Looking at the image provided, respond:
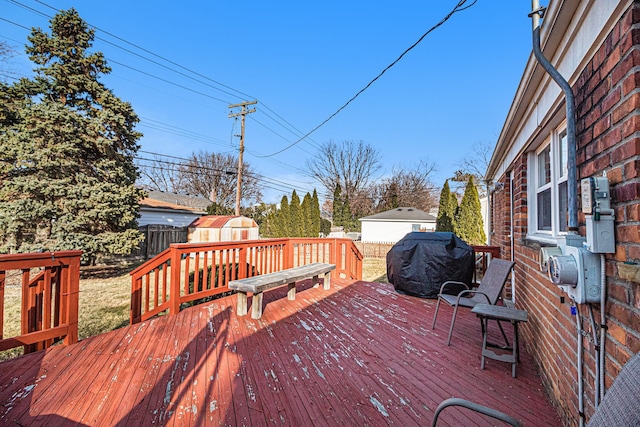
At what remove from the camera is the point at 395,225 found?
72.1 feet

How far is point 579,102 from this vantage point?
5.69 ft

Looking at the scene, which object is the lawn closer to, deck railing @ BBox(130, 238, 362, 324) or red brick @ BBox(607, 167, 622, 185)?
deck railing @ BBox(130, 238, 362, 324)

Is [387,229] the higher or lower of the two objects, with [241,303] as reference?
higher

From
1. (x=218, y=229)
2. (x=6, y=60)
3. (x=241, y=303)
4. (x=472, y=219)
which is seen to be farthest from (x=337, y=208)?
(x=241, y=303)

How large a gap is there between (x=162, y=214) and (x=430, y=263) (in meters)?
15.7

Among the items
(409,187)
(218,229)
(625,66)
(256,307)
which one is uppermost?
(409,187)

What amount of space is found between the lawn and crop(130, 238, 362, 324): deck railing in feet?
1.69

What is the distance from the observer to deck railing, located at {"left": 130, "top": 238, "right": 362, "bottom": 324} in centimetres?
392

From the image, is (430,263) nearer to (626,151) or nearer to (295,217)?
(626,151)

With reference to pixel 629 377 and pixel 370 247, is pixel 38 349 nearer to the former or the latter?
pixel 629 377

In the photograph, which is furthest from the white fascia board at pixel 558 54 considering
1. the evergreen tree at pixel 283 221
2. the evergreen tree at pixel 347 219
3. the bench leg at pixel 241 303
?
the evergreen tree at pixel 347 219

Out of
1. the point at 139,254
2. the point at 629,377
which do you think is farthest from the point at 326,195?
the point at 629,377

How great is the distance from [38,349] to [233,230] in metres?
11.8

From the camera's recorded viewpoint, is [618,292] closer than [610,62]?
Yes
